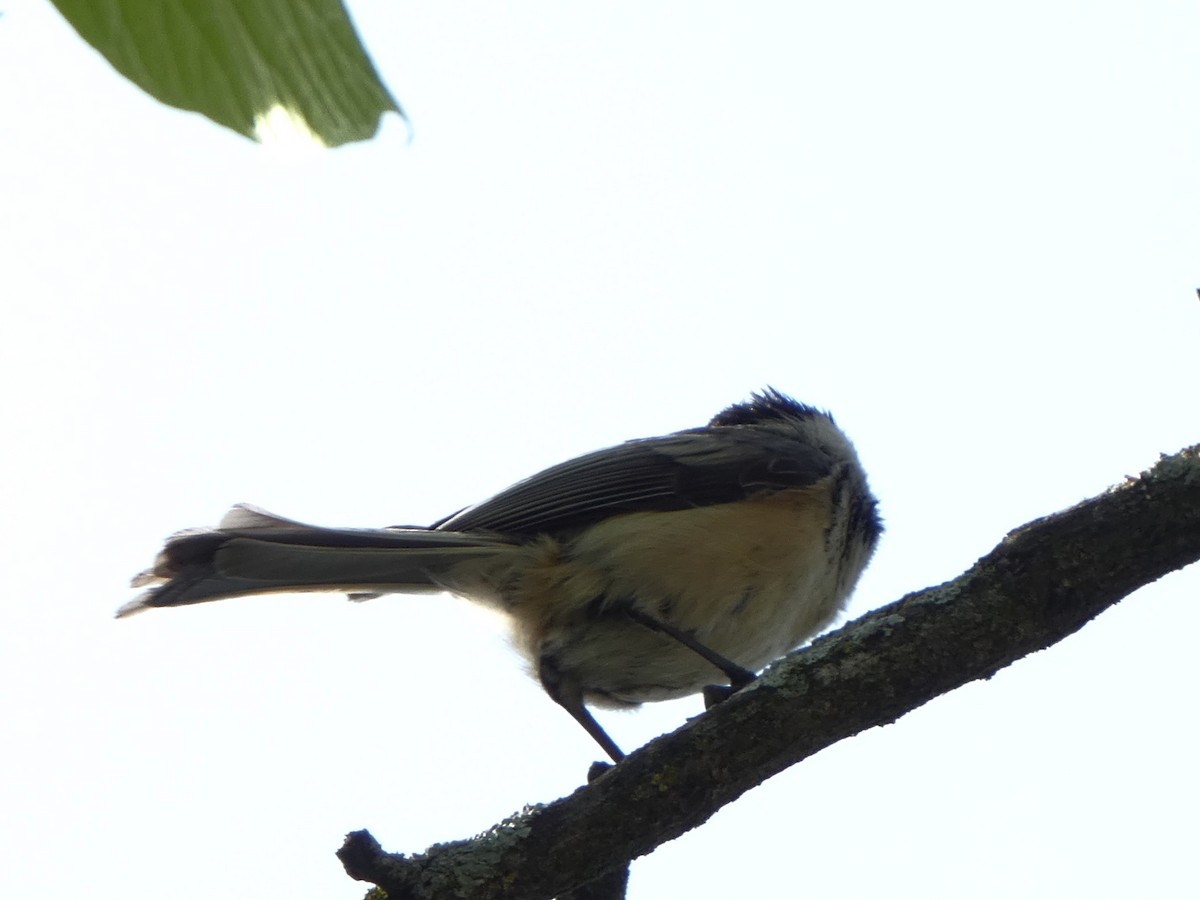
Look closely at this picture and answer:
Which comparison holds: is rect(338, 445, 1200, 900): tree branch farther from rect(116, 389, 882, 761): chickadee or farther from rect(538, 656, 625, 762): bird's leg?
rect(538, 656, 625, 762): bird's leg

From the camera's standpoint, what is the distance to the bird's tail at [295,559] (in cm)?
400

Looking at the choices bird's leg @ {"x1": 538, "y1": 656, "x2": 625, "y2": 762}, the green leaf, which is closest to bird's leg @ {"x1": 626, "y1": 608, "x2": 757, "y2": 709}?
bird's leg @ {"x1": 538, "y1": 656, "x2": 625, "y2": 762}

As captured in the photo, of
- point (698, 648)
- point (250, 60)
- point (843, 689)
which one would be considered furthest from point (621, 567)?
point (250, 60)

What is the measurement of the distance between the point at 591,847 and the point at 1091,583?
1355 mm

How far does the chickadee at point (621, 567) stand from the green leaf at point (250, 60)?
317 centimetres

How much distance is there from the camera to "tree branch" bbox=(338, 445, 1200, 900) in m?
2.94

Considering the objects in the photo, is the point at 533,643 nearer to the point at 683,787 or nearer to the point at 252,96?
the point at 683,787

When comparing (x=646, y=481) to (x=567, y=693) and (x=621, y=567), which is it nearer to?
(x=621, y=567)

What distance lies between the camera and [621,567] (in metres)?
4.68

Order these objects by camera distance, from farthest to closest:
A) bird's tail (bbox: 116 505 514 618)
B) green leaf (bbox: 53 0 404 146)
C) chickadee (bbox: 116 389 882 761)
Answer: chickadee (bbox: 116 389 882 761), bird's tail (bbox: 116 505 514 618), green leaf (bbox: 53 0 404 146)

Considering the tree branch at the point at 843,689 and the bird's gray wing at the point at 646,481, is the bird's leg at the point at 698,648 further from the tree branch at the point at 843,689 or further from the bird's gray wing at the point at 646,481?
the tree branch at the point at 843,689

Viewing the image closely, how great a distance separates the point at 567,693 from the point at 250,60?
12.7ft

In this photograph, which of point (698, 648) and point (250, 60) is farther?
point (698, 648)

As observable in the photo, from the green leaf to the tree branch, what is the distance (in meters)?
2.06
